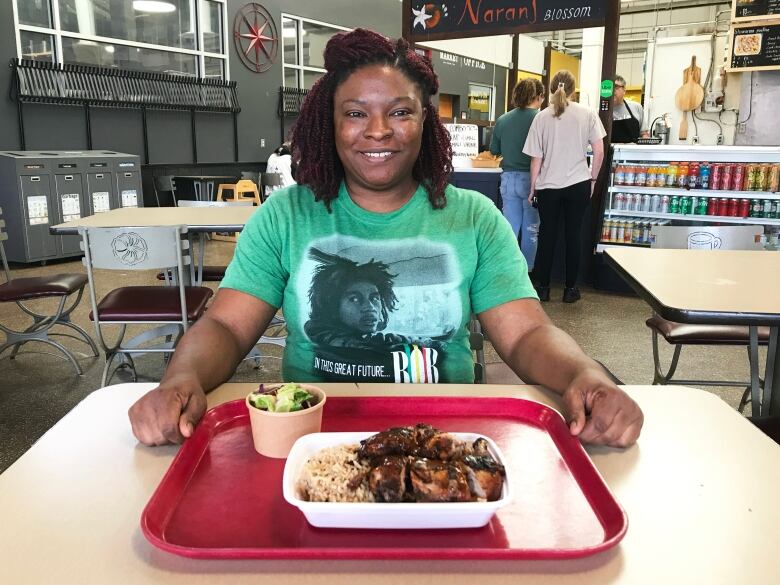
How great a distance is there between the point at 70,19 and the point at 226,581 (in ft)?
28.0

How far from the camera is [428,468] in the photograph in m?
0.75

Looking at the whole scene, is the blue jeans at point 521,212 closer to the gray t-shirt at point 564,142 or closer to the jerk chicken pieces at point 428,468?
the gray t-shirt at point 564,142

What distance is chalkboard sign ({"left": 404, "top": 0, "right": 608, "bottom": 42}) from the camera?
16.8 feet

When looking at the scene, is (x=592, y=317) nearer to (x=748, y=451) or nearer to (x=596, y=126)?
(x=596, y=126)

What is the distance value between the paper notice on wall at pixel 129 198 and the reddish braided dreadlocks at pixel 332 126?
6767 millimetres

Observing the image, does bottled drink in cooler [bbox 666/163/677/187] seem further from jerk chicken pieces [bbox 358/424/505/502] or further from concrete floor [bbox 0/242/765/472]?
jerk chicken pieces [bbox 358/424/505/502]

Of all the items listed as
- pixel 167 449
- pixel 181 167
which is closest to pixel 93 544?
pixel 167 449

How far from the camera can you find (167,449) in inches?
38.4

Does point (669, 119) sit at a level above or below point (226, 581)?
above

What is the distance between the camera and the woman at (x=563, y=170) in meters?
5.06

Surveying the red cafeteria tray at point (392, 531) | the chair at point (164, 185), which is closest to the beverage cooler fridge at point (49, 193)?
the chair at point (164, 185)

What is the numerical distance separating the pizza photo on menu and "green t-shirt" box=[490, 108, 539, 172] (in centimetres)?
206

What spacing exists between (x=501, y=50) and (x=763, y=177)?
11415 millimetres

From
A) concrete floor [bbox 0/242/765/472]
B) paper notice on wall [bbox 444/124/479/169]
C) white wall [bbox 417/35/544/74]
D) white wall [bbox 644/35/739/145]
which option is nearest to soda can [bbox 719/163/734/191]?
concrete floor [bbox 0/242/765/472]
